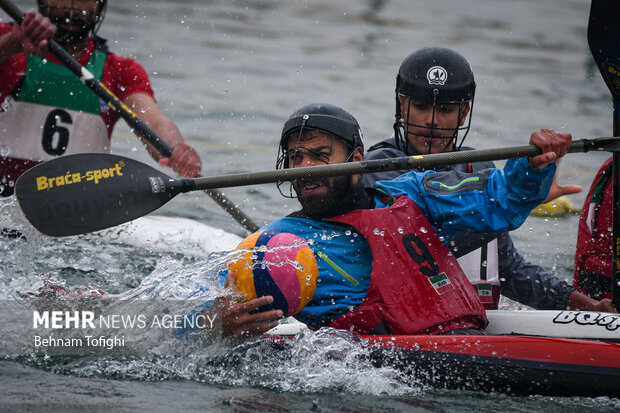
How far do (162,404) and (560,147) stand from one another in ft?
5.64

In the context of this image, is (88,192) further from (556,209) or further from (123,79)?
(556,209)

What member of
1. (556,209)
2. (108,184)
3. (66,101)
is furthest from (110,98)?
(556,209)

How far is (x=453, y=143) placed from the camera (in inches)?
175

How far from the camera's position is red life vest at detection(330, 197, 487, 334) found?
3486 mm

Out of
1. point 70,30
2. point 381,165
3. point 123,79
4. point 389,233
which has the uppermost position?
point 70,30

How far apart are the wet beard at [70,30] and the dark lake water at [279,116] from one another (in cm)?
120

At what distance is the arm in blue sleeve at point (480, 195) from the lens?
3.45 meters

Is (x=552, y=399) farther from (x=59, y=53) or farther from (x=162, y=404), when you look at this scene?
(x=59, y=53)

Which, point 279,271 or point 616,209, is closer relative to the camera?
point 279,271

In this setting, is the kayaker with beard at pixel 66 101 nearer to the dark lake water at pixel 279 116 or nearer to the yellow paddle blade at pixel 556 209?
the dark lake water at pixel 279 116

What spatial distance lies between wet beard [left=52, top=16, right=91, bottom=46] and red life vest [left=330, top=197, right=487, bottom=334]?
2682 millimetres

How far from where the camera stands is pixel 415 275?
350cm

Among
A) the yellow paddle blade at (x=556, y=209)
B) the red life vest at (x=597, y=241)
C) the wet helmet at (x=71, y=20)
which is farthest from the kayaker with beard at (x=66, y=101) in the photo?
the yellow paddle blade at (x=556, y=209)

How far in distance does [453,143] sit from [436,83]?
0.30 m
